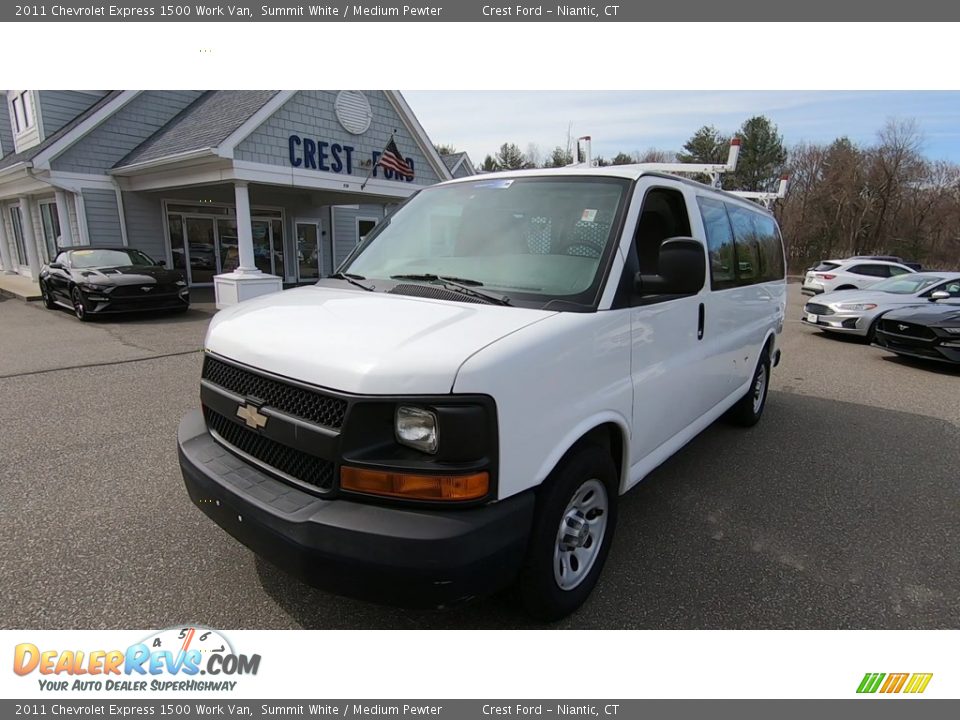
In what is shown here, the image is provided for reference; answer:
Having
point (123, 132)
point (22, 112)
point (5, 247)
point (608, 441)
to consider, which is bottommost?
point (5, 247)

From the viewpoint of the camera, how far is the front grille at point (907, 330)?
8.30 metres

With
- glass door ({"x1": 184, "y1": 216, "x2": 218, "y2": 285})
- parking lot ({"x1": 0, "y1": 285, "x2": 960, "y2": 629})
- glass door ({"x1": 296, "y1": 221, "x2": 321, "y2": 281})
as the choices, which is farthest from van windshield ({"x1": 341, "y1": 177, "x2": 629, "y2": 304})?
glass door ({"x1": 296, "y1": 221, "x2": 321, "y2": 281})

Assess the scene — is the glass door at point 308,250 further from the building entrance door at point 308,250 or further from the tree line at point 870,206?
the tree line at point 870,206

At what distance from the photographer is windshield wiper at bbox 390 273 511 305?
103 inches

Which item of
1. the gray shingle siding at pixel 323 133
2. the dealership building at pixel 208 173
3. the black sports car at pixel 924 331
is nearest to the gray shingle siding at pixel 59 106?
the dealership building at pixel 208 173

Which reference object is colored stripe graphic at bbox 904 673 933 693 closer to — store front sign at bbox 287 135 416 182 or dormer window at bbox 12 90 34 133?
store front sign at bbox 287 135 416 182

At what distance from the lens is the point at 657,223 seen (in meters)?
3.33

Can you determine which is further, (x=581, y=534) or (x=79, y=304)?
(x=79, y=304)

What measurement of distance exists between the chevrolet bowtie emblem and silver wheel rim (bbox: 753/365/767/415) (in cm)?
462

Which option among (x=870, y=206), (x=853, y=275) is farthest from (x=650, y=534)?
(x=870, y=206)

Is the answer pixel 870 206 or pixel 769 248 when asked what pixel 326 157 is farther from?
pixel 870 206

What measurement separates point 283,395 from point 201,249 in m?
17.6

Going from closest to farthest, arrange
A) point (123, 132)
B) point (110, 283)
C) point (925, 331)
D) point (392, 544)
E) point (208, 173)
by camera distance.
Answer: point (392, 544)
point (925, 331)
point (110, 283)
point (208, 173)
point (123, 132)

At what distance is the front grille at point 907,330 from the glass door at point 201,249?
17.7 meters
